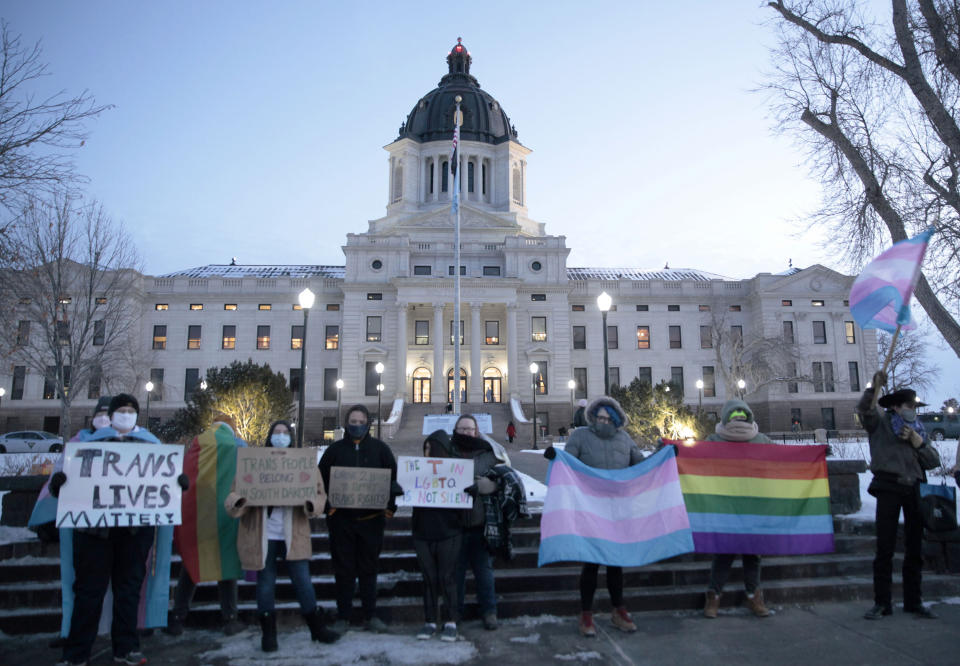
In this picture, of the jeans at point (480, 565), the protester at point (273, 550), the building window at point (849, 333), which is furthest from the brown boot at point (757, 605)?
the building window at point (849, 333)

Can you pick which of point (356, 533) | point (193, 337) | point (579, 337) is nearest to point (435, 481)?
point (356, 533)

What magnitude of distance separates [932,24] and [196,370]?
5101 centimetres

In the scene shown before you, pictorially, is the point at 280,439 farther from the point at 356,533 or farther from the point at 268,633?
the point at 268,633

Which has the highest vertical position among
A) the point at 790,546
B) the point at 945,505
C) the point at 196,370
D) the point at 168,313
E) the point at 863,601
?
the point at 168,313

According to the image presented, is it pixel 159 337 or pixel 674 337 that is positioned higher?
pixel 674 337

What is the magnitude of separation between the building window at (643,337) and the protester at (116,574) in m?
51.4

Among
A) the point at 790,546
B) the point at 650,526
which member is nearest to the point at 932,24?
the point at 790,546

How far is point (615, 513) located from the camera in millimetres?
6941

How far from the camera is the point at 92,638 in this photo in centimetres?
550

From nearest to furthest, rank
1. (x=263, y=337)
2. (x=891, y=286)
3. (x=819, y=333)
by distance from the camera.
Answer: (x=891, y=286)
(x=263, y=337)
(x=819, y=333)

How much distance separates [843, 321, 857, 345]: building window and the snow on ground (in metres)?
57.9

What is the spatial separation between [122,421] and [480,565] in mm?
3778

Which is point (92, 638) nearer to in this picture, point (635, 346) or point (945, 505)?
point (945, 505)

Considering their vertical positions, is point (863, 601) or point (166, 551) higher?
point (166, 551)
